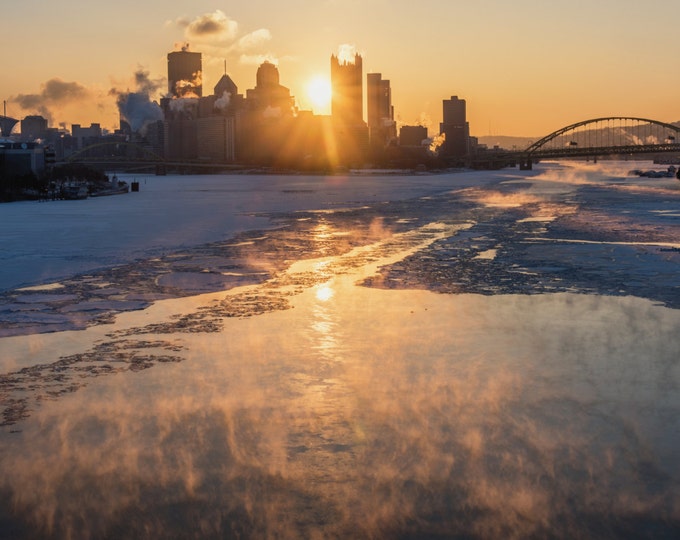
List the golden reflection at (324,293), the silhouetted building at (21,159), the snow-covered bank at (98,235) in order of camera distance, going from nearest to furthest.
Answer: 1. the golden reflection at (324,293)
2. the snow-covered bank at (98,235)
3. the silhouetted building at (21,159)

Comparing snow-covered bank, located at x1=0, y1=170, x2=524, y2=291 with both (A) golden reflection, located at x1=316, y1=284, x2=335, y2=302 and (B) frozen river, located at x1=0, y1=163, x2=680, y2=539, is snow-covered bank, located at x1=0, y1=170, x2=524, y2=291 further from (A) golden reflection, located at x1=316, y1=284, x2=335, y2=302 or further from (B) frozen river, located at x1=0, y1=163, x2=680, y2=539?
(A) golden reflection, located at x1=316, y1=284, x2=335, y2=302

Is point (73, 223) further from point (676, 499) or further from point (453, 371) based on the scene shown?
point (676, 499)

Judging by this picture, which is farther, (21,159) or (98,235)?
(21,159)

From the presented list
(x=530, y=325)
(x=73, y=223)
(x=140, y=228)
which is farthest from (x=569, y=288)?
(x=73, y=223)

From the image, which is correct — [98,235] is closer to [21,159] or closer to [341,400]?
[341,400]

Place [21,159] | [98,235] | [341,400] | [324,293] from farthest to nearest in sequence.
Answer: [21,159]
[98,235]
[324,293]
[341,400]

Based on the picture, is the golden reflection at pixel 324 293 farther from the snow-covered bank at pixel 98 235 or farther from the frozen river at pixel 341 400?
the snow-covered bank at pixel 98 235

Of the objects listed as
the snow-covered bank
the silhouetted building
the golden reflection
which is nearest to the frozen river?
the golden reflection

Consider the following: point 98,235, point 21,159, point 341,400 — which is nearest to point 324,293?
Answer: point 341,400

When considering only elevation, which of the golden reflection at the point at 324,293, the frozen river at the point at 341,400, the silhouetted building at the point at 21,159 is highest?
the silhouetted building at the point at 21,159

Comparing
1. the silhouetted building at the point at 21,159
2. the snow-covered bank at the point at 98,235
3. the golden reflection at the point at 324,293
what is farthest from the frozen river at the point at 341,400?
the silhouetted building at the point at 21,159
